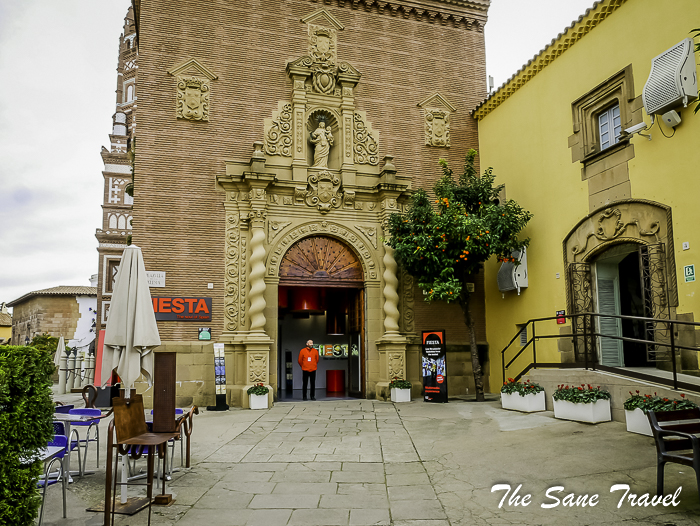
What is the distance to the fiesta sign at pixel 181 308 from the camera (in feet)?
42.0

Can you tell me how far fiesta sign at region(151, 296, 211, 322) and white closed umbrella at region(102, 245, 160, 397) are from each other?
650cm

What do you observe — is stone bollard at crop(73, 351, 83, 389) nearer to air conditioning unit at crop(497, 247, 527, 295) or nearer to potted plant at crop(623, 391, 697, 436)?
air conditioning unit at crop(497, 247, 527, 295)

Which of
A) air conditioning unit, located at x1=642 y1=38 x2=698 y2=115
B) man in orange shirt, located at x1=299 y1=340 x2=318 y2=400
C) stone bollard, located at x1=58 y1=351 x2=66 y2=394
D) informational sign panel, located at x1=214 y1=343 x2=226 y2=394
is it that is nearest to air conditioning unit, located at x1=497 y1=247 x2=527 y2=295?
air conditioning unit, located at x1=642 y1=38 x2=698 y2=115

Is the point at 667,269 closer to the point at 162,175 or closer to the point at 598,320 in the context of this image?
the point at 598,320

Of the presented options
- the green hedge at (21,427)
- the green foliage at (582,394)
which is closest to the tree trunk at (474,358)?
the green foliage at (582,394)

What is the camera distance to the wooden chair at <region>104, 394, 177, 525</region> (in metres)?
4.66

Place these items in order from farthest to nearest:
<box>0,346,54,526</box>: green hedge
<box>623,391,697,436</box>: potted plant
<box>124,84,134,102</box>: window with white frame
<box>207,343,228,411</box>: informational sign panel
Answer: <box>124,84,134,102</box>: window with white frame, <box>207,343,228,411</box>: informational sign panel, <box>623,391,697,436</box>: potted plant, <box>0,346,54,526</box>: green hedge

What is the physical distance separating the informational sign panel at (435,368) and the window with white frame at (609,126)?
17.6ft

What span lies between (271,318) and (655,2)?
9979mm

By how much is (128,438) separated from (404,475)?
306 centimetres

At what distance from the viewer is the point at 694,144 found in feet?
29.1

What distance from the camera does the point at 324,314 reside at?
1817 cm

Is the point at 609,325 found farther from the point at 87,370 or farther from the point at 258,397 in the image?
the point at 87,370

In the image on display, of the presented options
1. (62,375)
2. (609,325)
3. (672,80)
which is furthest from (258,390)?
(62,375)
